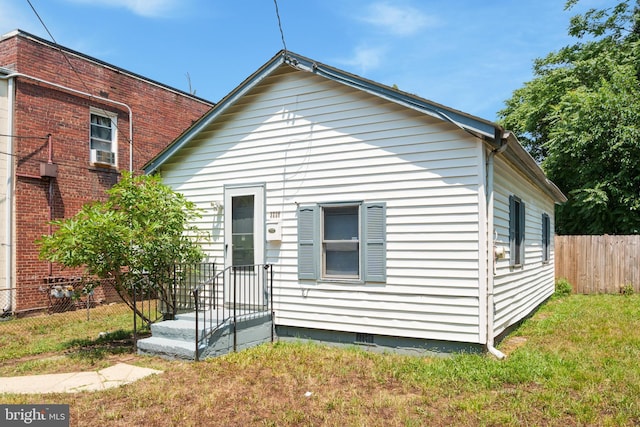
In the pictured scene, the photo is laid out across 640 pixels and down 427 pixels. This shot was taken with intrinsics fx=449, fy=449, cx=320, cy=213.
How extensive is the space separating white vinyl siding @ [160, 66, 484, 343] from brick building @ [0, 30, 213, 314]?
5.00m

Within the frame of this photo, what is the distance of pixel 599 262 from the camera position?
537 inches

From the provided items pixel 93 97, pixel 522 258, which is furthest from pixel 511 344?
pixel 93 97

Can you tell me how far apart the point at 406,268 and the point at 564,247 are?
10106mm

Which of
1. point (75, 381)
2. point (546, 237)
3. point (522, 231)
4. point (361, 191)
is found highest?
point (361, 191)

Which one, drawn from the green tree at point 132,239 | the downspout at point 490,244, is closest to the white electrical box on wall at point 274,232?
the green tree at point 132,239

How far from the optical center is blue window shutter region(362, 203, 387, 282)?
6.55m

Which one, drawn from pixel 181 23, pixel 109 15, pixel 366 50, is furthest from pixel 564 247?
pixel 109 15

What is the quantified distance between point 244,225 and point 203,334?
7.08 feet

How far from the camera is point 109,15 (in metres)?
8.02

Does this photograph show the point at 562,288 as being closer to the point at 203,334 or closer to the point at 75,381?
the point at 203,334

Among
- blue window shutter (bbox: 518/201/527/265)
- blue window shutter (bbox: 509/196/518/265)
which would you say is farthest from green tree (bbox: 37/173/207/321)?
blue window shutter (bbox: 518/201/527/265)

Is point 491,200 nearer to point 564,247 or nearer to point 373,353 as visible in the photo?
point 373,353

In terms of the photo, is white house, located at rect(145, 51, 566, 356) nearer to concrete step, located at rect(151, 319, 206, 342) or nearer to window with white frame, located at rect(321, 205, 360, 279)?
window with white frame, located at rect(321, 205, 360, 279)

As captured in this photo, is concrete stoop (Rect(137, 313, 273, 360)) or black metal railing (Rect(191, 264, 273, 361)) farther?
black metal railing (Rect(191, 264, 273, 361))
